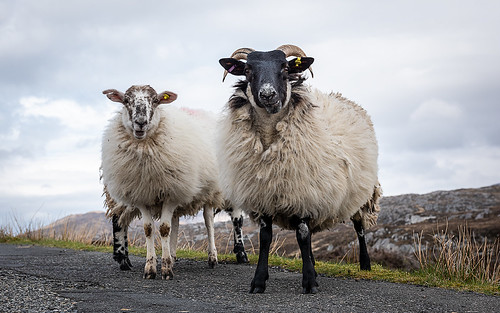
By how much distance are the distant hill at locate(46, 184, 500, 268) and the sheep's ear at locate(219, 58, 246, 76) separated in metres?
5.05

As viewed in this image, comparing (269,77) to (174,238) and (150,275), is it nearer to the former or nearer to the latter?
(150,275)

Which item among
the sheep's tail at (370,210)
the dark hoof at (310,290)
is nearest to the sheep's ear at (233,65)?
the dark hoof at (310,290)

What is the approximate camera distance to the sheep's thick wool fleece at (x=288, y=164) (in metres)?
6.79

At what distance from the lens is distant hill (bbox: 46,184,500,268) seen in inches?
499

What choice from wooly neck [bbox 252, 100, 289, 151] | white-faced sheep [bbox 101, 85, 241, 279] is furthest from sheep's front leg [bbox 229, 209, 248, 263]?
wooly neck [bbox 252, 100, 289, 151]

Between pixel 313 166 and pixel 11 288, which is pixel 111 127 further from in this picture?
pixel 313 166

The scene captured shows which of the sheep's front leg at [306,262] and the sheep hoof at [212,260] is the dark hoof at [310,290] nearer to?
the sheep's front leg at [306,262]

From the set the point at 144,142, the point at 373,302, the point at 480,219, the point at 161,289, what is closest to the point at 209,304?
the point at 161,289

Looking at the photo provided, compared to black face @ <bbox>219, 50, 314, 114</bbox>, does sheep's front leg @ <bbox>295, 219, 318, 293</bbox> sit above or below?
below

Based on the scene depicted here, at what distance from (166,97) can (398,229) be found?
8.46m

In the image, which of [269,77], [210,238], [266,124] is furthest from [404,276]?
[269,77]

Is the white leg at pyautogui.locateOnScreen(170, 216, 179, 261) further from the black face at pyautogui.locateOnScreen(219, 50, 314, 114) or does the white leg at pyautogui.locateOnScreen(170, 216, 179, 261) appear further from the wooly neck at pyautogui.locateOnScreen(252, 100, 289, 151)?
the black face at pyautogui.locateOnScreen(219, 50, 314, 114)

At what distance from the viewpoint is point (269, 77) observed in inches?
267

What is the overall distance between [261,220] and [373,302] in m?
1.87
